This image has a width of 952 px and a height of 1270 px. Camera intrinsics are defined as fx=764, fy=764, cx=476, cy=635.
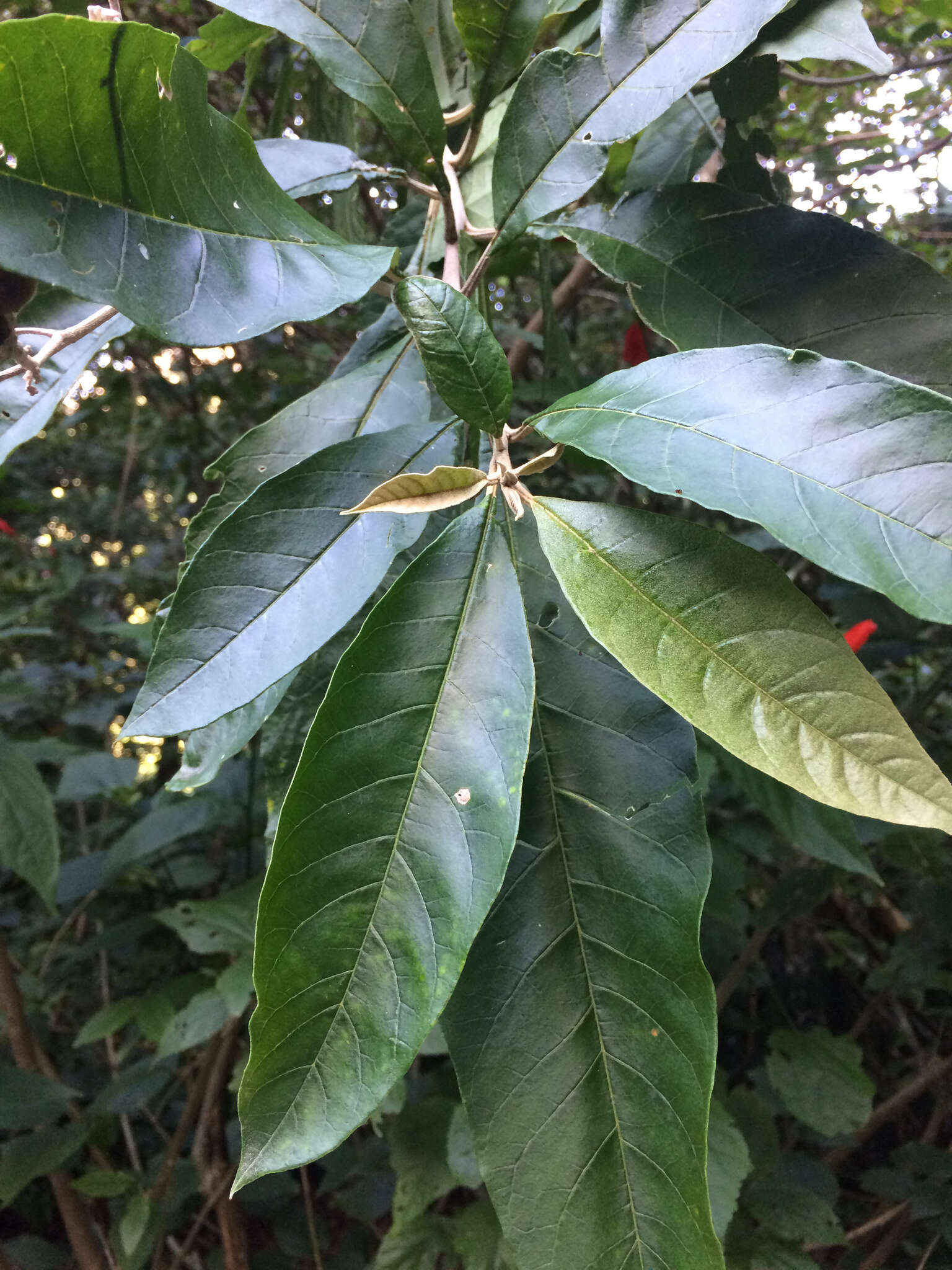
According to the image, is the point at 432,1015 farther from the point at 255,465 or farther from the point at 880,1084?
the point at 880,1084

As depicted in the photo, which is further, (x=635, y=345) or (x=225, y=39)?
(x=635, y=345)

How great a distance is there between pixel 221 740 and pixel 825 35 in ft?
2.10

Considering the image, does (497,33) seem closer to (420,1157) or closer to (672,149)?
(672,149)

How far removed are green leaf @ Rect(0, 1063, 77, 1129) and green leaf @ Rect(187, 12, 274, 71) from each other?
50.7 inches

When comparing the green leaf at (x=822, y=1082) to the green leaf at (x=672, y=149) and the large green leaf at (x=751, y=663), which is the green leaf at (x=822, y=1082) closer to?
the large green leaf at (x=751, y=663)

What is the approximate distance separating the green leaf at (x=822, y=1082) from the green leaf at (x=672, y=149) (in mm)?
1217

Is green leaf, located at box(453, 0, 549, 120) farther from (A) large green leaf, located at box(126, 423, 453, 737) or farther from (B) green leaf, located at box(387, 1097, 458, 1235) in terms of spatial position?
(B) green leaf, located at box(387, 1097, 458, 1235)

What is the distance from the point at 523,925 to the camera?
0.44m

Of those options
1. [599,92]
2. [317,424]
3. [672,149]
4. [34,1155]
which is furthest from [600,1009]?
[34,1155]

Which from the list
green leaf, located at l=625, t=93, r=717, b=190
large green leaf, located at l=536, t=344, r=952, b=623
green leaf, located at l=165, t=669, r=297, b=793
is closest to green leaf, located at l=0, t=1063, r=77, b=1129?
green leaf, located at l=165, t=669, r=297, b=793

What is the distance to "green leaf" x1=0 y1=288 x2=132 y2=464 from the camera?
1.68ft

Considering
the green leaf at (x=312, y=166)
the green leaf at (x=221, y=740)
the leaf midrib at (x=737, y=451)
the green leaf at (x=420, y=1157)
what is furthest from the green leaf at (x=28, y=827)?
the leaf midrib at (x=737, y=451)

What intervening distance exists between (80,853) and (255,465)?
1.76m

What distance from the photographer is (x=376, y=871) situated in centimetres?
38
